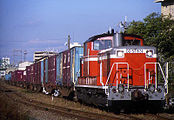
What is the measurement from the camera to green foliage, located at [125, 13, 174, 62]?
19.2 m

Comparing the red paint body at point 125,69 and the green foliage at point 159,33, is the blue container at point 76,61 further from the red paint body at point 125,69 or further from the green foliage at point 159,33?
the green foliage at point 159,33

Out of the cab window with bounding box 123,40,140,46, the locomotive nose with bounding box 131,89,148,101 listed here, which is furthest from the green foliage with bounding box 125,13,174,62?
the locomotive nose with bounding box 131,89,148,101

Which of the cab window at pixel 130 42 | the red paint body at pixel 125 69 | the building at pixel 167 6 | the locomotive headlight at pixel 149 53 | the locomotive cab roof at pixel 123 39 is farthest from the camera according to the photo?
the building at pixel 167 6

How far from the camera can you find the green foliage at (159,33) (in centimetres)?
1925

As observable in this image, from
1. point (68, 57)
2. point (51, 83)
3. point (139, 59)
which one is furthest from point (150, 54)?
point (51, 83)

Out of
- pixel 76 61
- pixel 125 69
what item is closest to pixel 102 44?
pixel 125 69

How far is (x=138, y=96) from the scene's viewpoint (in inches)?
392

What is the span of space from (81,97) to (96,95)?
2.42 m

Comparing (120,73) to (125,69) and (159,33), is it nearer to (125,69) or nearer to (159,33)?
(125,69)

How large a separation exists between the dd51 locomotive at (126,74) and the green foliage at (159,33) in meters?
7.88

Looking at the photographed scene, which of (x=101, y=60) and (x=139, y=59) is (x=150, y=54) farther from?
(x=101, y=60)

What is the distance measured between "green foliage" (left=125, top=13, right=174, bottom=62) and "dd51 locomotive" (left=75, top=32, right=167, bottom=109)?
7.88m

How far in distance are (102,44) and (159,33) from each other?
889cm

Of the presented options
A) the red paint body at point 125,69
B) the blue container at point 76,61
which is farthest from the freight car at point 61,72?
the red paint body at point 125,69
